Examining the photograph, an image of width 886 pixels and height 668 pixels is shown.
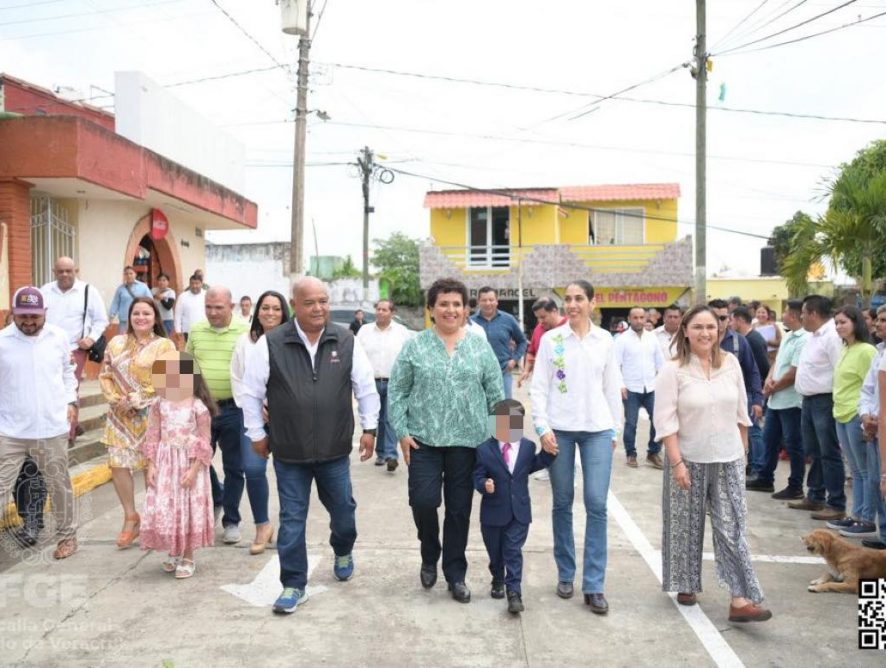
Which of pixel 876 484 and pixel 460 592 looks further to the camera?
pixel 876 484

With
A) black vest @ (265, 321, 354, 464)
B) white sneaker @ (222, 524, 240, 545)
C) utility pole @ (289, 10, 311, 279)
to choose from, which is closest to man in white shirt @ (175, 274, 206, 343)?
utility pole @ (289, 10, 311, 279)

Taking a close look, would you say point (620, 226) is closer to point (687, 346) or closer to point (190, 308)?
point (190, 308)

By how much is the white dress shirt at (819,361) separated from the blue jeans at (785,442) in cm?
89

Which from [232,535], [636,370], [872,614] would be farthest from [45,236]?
[872,614]

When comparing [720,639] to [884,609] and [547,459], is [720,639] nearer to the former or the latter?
[884,609]

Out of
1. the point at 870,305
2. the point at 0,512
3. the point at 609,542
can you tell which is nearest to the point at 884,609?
the point at 609,542

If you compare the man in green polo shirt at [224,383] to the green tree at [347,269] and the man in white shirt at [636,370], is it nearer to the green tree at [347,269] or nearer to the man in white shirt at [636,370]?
the man in white shirt at [636,370]

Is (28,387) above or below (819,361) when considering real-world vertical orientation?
below

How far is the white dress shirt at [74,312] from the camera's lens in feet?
25.5

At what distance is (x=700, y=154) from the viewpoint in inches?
634

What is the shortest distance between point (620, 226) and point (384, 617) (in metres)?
27.6

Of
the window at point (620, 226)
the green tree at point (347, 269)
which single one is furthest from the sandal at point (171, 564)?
the green tree at point (347, 269)

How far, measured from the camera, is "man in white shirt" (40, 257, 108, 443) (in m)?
7.77

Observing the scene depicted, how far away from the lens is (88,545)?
5758 mm
